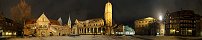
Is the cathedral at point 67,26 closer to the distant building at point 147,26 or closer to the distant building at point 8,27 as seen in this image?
the distant building at point 8,27

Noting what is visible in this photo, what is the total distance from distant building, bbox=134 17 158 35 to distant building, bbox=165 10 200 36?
91.9 feet

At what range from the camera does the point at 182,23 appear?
9750 cm

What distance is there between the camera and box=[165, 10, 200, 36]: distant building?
95.9m

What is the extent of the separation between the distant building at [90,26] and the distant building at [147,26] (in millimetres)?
26668

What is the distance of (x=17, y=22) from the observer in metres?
89.5

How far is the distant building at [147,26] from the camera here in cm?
13116

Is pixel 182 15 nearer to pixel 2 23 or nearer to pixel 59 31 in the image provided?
pixel 59 31

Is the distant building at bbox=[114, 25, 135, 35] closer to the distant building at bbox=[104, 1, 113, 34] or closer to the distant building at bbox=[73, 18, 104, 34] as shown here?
the distant building at bbox=[104, 1, 113, 34]

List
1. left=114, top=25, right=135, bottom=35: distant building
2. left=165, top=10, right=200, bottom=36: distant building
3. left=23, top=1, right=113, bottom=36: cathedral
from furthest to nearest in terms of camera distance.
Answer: left=114, top=25, right=135, bottom=35: distant building → left=23, top=1, right=113, bottom=36: cathedral → left=165, top=10, right=200, bottom=36: distant building

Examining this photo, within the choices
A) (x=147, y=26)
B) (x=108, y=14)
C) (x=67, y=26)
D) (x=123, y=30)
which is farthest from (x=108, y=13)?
(x=67, y=26)

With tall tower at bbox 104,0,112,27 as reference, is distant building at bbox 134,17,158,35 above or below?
below

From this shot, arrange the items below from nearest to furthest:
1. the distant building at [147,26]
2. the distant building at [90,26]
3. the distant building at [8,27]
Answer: the distant building at [8,27], the distant building at [147,26], the distant building at [90,26]

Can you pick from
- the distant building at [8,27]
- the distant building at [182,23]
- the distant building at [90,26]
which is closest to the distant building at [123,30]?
the distant building at [90,26]

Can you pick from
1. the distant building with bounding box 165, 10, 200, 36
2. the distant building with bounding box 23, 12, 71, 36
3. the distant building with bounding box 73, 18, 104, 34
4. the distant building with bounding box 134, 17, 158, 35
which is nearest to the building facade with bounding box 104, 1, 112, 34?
the distant building with bounding box 73, 18, 104, 34
